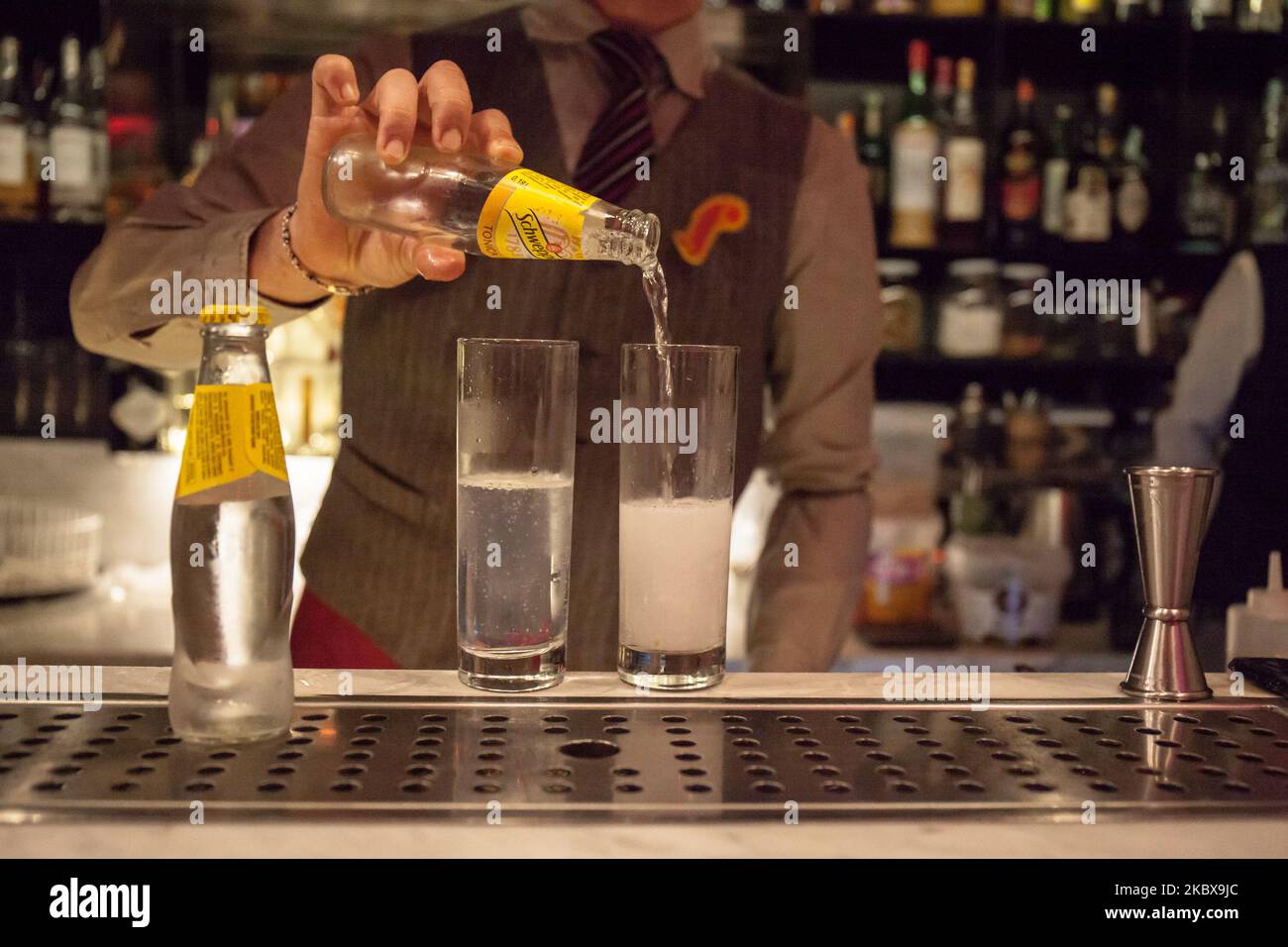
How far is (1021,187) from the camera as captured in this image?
9.60ft

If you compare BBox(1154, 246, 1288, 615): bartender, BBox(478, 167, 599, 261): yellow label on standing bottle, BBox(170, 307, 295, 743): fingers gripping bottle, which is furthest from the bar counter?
BBox(1154, 246, 1288, 615): bartender

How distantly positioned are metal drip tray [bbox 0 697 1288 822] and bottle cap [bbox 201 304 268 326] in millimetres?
299

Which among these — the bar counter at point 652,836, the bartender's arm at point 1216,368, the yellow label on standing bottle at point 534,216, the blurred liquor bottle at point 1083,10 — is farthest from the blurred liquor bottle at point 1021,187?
the bar counter at point 652,836

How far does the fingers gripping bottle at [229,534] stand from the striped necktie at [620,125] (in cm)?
77

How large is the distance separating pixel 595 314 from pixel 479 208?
1.80 feet

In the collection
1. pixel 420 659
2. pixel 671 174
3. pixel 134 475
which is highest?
pixel 671 174

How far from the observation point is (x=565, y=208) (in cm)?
89

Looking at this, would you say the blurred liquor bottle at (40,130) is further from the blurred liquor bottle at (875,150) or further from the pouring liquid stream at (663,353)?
the pouring liquid stream at (663,353)

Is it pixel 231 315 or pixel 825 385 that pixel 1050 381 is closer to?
pixel 825 385

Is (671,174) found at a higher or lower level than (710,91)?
lower

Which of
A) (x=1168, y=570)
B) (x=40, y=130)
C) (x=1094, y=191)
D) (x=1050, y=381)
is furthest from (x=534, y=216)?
(x=1050, y=381)
